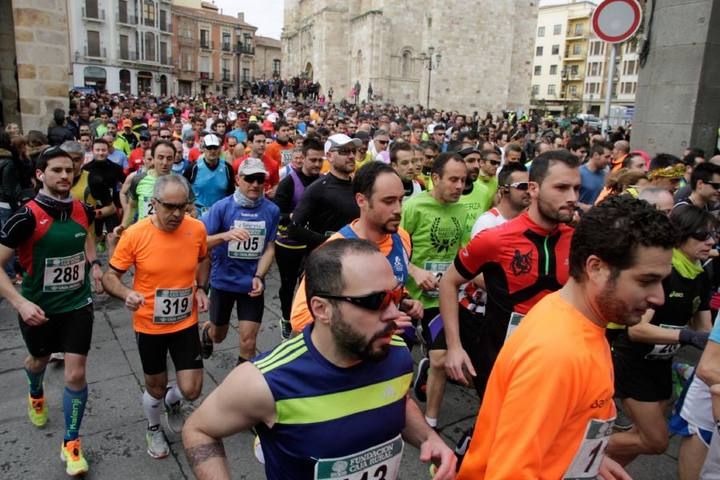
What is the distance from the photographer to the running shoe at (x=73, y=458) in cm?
335

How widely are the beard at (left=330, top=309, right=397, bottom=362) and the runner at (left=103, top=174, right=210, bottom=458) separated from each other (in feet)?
7.21

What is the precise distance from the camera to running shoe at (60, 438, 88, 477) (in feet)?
11.0

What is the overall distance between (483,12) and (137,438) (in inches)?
1696

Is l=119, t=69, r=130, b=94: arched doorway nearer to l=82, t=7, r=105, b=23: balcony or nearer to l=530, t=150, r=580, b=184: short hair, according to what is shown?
l=82, t=7, r=105, b=23: balcony

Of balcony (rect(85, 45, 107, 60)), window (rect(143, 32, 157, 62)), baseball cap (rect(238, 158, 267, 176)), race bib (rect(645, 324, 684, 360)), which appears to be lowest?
race bib (rect(645, 324, 684, 360))

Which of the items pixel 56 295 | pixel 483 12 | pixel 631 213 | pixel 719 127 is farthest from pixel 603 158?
pixel 483 12

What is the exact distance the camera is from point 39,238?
11.9ft

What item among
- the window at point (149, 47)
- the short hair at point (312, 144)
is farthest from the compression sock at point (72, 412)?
the window at point (149, 47)

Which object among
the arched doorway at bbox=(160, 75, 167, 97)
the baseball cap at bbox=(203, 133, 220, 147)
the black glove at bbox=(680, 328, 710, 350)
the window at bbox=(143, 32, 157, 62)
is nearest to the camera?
the black glove at bbox=(680, 328, 710, 350)

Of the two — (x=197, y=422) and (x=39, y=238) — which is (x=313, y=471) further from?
(x=39, y=238)

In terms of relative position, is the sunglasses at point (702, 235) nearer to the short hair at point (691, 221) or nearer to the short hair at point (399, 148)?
the short hair at point (691, 221)

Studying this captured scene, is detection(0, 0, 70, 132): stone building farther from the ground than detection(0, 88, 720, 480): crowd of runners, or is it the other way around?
detection(0, 0, 70, 132): stone building

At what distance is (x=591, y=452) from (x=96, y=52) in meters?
61.5

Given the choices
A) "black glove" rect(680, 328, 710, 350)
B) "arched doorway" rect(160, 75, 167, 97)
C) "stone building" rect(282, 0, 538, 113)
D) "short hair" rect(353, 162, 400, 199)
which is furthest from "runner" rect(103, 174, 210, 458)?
"arched doorway" rect(160, 75, 167, 97)
